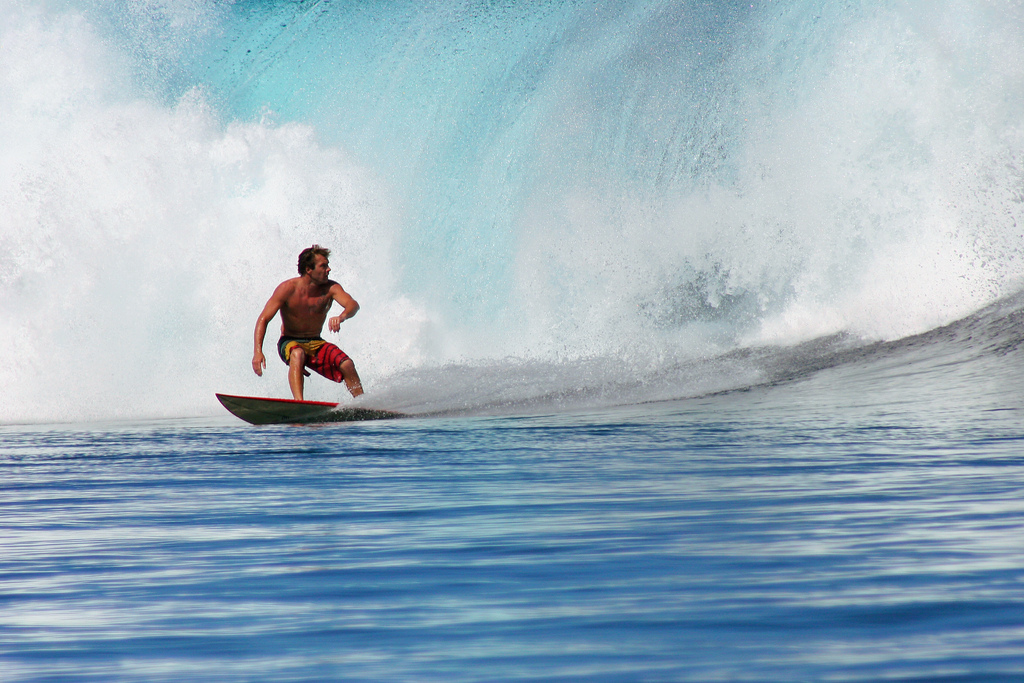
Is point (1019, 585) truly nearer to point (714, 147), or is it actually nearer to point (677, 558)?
point (677, 558)

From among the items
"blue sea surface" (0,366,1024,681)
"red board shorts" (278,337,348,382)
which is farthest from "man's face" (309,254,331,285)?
"blue sea surface" (0,366,1024,681)

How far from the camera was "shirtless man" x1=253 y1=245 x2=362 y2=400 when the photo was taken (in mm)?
9367

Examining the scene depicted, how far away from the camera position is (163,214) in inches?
625

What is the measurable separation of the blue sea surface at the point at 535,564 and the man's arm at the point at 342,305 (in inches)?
116

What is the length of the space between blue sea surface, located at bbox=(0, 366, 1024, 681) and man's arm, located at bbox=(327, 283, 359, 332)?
294 centimetres

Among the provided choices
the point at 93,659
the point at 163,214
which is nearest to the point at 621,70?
the point at 163,214

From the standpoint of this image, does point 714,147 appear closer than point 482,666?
No

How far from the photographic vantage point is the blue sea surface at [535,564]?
2146 mm

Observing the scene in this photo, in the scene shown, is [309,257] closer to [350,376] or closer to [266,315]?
[266,315]

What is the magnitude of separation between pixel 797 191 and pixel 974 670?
1124cm

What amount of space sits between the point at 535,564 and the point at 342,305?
255 inches

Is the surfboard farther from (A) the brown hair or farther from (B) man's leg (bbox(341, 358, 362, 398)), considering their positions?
(A) the brown hair

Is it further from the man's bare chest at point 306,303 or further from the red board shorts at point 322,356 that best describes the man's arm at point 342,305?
the red board shorts at point 322,356

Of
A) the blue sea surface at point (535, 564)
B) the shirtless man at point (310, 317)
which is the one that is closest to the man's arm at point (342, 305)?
the shirtless man at point (310, 317)
